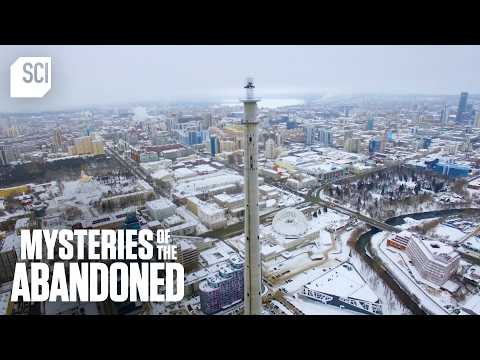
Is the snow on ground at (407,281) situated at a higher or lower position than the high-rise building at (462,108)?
lower

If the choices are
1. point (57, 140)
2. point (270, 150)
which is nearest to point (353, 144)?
point (270, 150)

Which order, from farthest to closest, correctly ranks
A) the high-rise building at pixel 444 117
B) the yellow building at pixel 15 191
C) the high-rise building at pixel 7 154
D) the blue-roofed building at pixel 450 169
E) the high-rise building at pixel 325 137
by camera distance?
the high-rise building at pixel 444 117 → the high-rise building at pixel 325 137 → the blue-roofed building at pixel 450 169 → the high-rise building at pixel 7 154 → the yellow building at pixel 15 191

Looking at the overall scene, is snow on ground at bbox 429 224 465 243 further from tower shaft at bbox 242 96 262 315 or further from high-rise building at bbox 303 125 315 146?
high-rise building at bbox 303 125 315 146

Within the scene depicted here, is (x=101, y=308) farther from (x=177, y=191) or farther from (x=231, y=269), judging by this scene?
(x=177, y=191)

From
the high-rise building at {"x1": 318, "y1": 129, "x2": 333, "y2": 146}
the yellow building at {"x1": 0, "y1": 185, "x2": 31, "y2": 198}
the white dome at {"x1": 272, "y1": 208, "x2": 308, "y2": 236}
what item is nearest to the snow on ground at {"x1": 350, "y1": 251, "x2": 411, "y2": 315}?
the white dome at {"x1": 272, "y1": 208, "x2": 308, "y2": 236}

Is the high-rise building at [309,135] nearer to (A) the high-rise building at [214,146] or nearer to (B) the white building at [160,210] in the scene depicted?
(A) the high-rise building at [214,146]

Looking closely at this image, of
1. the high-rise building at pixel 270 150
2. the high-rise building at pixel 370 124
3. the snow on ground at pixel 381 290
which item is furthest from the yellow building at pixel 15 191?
the high-rise building at pixel 370 124
